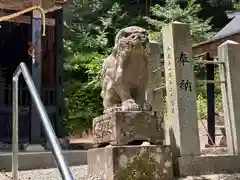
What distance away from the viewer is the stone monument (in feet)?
16.0

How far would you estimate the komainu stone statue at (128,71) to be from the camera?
517cm

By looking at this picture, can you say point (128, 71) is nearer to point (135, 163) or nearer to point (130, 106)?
point (130, 106)

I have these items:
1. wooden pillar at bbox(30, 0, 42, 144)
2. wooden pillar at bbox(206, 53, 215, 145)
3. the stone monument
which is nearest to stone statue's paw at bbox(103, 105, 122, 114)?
the stone monument

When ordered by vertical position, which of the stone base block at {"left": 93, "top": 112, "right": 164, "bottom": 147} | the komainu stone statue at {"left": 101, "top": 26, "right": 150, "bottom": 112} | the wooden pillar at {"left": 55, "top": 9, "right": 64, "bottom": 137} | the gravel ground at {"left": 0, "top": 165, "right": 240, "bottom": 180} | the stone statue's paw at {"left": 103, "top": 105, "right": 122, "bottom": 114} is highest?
the wooden pillar at {"left": 55, "top": 9, "right": 64, "bottom": 137}

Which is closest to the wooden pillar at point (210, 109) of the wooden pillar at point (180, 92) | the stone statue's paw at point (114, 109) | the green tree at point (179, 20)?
the wooden pillar at point (180, 92)

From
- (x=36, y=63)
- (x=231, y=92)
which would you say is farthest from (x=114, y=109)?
(x=36, y=63)

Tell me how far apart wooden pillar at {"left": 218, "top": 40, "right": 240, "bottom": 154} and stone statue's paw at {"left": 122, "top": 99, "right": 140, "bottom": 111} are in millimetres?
1595

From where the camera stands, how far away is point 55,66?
1067 centimetres

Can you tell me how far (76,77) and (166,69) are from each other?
37.4 feet

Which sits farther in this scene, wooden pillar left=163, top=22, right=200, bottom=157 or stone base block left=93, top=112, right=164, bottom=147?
wooden pillar left=163, top=22, right=200, bottom=157

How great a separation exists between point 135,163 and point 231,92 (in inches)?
77.5

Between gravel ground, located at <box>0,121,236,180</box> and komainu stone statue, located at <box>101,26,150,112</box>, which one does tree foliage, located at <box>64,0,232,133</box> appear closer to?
gravel ground, located at <box>0,121,236,180</box>

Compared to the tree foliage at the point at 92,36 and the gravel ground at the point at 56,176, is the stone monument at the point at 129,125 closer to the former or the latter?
the gravel ground at the point at 56,176

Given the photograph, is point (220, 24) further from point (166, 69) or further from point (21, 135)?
point (166, 69)
